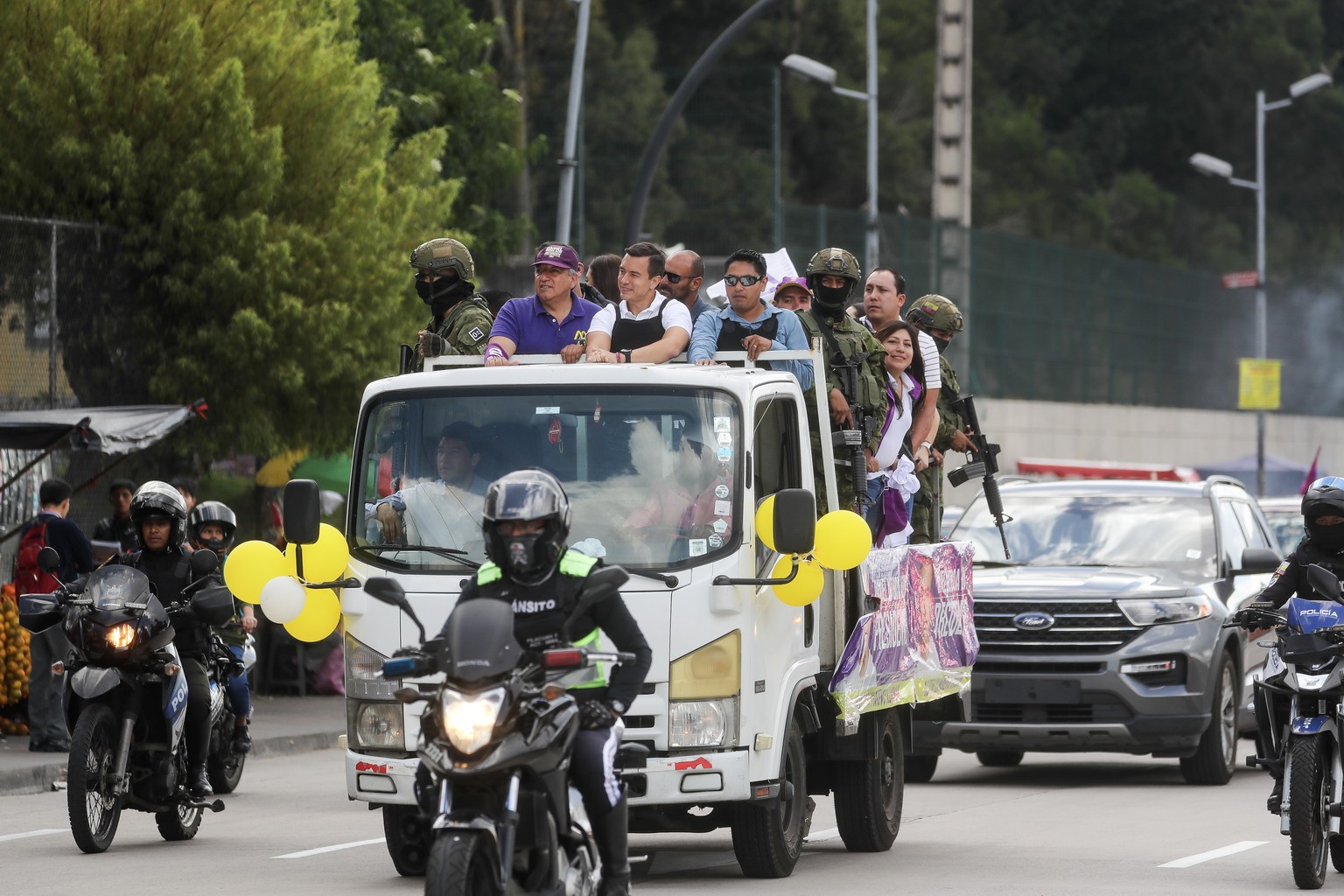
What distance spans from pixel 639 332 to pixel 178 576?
9.64 ft

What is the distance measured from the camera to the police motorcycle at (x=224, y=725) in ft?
43.0

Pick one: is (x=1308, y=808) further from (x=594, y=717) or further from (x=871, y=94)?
(x=871, y=94)

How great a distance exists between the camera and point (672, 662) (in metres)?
9.69

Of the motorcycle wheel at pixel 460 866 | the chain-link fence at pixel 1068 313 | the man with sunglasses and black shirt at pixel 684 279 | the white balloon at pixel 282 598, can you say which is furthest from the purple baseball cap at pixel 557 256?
the chain-link fence at pixel 1068 313

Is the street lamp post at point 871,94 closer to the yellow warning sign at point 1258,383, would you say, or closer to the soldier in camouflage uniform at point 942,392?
the yellow warning sign at point 1258,383

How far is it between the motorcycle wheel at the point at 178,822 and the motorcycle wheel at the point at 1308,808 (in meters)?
5.48

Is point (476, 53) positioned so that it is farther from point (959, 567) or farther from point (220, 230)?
point (959, 567)

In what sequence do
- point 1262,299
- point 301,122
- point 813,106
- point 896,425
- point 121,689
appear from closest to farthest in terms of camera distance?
point 121,689
point 896,425
point 301,122
point 1262,299
point 813,106

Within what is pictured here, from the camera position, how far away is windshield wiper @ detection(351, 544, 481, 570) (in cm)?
988

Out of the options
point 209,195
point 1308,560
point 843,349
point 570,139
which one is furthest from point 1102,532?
point 570,139

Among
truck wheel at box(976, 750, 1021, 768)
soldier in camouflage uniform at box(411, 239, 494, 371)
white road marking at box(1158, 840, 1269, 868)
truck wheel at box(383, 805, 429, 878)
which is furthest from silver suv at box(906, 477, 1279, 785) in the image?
truck wheel at box(383, 805, 429, 878)

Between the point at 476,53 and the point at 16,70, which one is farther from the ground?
the point at 476,53

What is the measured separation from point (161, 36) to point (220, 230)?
1773 mm

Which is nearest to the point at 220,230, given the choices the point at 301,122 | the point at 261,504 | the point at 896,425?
the point at 301,122
